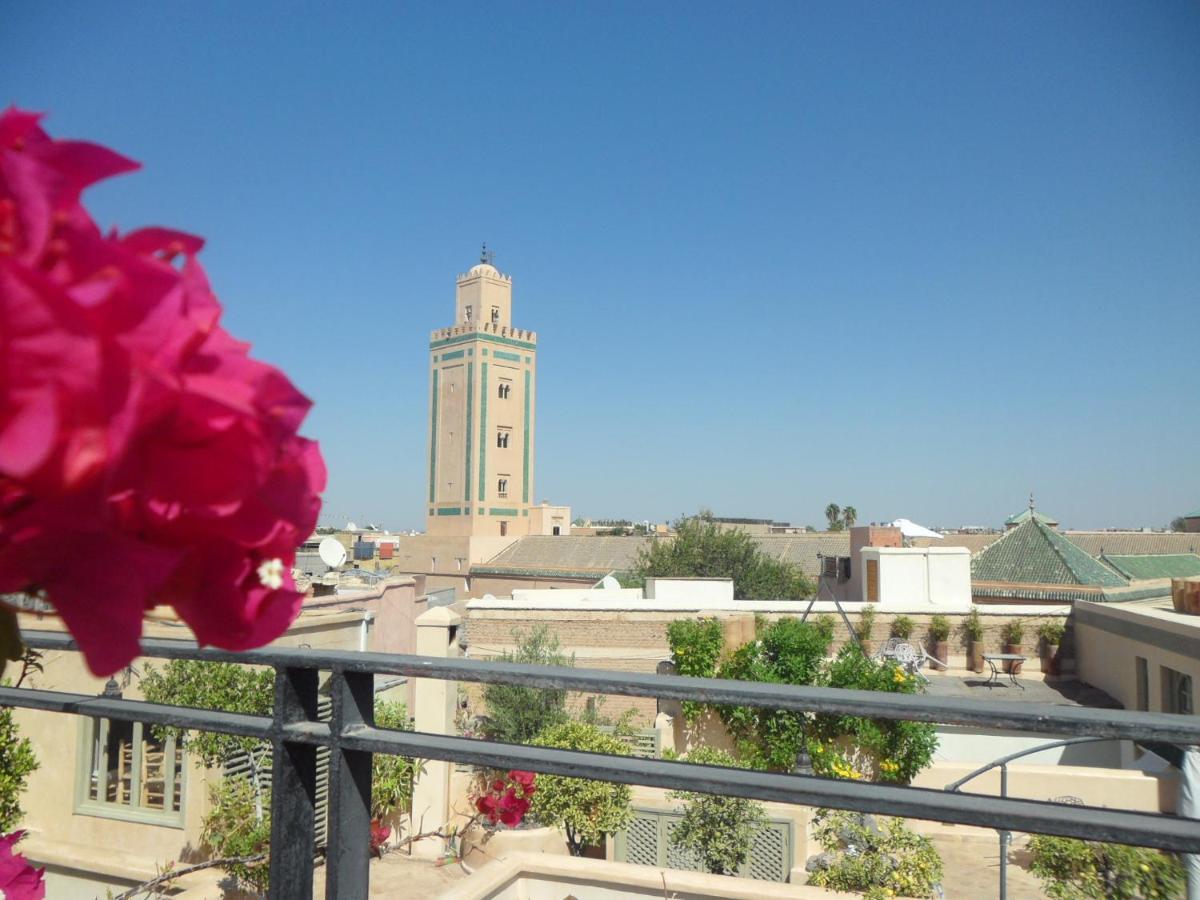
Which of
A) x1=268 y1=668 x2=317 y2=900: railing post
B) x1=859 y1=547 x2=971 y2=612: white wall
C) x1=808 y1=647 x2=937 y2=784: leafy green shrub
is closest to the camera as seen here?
x1=268 y1=668 x2=317 y2=900: railing post

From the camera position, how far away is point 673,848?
6996 millimetres

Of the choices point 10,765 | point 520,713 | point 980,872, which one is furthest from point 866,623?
point 10,765

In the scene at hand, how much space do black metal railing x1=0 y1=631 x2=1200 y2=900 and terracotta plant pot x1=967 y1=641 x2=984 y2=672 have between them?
64.7 ft

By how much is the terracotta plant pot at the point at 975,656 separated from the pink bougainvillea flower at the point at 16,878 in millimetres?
20118

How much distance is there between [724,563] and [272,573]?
36.1 m

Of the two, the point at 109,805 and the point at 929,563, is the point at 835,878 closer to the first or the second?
the point at 109,805

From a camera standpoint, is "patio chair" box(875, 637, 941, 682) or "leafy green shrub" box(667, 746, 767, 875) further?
"patio chair" box(875, 637, 941, 682)

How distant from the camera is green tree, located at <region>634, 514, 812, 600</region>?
114ft

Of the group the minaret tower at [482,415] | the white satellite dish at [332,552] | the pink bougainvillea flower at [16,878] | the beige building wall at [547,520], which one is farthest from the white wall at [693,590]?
the beige building wall at [547,520]

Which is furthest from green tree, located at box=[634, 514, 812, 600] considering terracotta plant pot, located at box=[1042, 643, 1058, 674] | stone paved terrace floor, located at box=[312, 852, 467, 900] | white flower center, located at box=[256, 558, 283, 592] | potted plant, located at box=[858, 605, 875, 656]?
white flower center, located at box=[256, 558, 283, 592]

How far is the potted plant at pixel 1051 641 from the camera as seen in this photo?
18672mm

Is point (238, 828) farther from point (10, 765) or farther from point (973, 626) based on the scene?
point (973, 626)

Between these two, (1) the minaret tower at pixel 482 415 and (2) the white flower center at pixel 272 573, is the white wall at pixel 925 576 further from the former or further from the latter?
(1) the minaret tower at pixel 482 415

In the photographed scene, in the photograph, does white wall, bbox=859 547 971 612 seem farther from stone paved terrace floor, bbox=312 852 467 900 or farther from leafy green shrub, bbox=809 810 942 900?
stone paved terrace floor, bbox=312 852 467 900
